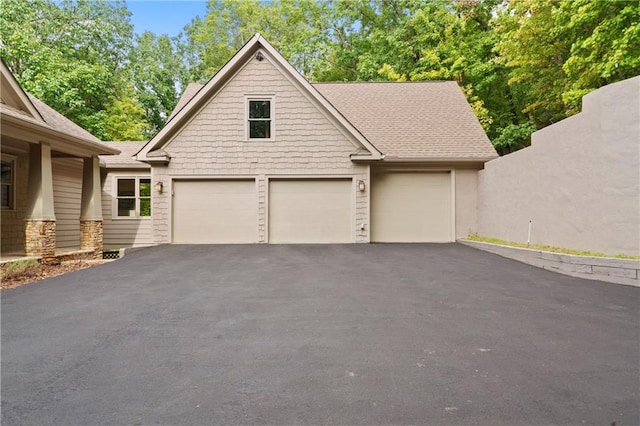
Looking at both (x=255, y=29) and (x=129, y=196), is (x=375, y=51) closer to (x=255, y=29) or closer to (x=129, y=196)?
(x=255, y=29)

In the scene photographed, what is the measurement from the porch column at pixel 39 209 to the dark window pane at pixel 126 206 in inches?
196

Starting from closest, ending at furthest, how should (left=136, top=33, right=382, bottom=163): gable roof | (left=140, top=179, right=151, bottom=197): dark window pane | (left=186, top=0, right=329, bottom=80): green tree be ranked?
(left=136, top=33, right=382, bottom=163): gable roof → (left=140, top=179, right=151, bottom=197): dark window pane → (left=186, top=0, right=329, bottom=80): green tree

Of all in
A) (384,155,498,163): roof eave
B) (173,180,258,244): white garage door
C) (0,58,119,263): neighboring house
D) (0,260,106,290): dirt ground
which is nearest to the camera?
(0,260,106,290): dirt ground

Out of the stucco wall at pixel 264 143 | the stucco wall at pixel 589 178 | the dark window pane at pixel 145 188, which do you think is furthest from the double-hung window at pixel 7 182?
the stucco wall at pixel 589 178

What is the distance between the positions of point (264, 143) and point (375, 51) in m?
14.3

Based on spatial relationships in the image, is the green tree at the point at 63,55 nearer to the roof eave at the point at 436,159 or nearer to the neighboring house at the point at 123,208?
the neighboring house at the point at 123,208

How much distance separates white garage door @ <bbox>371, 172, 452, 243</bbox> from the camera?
1162 centimetres

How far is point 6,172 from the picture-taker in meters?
9.93

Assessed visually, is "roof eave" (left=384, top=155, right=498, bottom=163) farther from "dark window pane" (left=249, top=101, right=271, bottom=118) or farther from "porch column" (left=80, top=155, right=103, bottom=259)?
"porch column" (left=80, top=155, right=103, bottom=259)

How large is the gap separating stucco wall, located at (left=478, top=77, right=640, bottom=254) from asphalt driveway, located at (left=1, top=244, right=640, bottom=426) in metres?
1.33

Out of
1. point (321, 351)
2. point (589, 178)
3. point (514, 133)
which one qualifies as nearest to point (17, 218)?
point (321, 351)

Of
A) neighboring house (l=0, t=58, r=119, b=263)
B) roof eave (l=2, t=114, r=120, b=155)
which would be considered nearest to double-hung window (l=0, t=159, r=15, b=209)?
neighboring house (l=0, t=58, r=119, b=263)

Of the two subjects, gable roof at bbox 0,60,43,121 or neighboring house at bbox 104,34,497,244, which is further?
neighboring house at bbox 104,34,497,244

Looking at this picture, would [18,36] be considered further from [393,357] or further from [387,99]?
[393,357]
